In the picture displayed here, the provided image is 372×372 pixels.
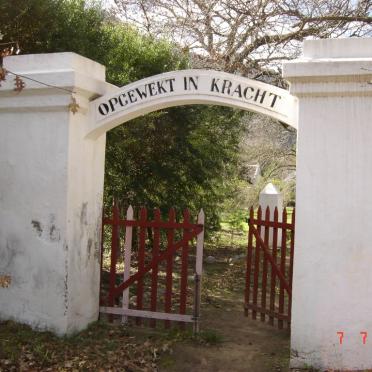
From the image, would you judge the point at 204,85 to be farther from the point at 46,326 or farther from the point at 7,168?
the point at 46,326

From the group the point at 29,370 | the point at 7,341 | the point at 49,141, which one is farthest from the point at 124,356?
the point at 49,141

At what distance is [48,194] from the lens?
5.98 m

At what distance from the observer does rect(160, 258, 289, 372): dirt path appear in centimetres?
544

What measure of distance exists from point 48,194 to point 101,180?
824mm

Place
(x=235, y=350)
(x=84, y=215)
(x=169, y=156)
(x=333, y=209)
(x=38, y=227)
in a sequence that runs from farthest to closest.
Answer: (x=169, y=156) < (x=84, y=215) < (x=38, y=227) < (x=235, y=350) < (x=333, y=209)

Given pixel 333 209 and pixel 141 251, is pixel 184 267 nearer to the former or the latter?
pixel 141 251

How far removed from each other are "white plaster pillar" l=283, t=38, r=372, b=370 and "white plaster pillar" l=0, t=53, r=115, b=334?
256cm

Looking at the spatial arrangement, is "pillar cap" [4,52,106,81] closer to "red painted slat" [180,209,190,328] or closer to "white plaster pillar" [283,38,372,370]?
"red painted slat" [180,209,190,328]

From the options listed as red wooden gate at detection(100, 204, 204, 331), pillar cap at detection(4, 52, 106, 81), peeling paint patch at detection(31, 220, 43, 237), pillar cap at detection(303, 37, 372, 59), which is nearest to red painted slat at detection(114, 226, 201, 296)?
red wooden gate at detection(100, 204, 204, 331)

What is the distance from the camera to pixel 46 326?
603cm

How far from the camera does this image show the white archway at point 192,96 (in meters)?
5.43

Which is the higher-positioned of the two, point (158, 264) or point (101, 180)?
point (101, 180)

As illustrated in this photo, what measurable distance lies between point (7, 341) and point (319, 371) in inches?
134

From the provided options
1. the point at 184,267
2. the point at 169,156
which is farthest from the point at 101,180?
the point at 169,156
